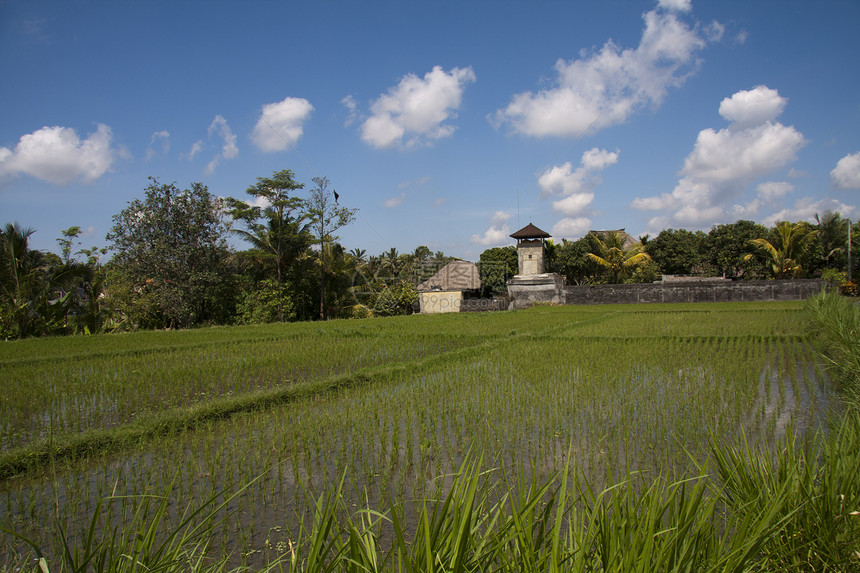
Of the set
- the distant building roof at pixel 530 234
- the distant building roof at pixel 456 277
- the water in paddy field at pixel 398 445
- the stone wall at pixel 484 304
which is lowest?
the water in paddy field at pixel 398 445

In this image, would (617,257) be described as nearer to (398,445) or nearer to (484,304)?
(484,304)

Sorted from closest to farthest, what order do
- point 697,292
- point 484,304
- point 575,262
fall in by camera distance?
point 697,292, point 484,304, point 575,262

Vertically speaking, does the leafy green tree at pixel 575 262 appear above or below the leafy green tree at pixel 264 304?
above

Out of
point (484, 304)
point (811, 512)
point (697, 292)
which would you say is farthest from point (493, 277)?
point (811, 512)

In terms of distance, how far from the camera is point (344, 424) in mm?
4188

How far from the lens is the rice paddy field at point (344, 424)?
267cm

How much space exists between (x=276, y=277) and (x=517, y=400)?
59.6 feet

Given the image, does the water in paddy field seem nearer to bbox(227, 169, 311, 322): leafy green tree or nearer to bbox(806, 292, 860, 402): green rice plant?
bbox(806, 292, 860, 402): green rice plant

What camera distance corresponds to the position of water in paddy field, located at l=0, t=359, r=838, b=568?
265 cm

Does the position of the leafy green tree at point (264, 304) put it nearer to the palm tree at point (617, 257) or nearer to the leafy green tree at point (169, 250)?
the leafy green tree at point (169, 250)

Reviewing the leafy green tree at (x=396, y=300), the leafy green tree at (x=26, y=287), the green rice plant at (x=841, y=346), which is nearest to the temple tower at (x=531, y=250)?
the leafy green tree at (x=396, y=300)

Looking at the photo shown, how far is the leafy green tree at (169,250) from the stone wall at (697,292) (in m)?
17.3

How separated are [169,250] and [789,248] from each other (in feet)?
101

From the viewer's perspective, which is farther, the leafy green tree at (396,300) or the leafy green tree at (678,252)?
the leafy green tree at (678,252)
